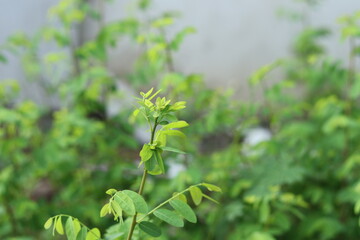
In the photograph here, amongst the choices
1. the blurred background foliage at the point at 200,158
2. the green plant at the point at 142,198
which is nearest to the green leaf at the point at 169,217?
the green plant at the point at 142,198

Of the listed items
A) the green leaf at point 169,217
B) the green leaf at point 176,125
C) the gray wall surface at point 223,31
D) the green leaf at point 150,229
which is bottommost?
the green leaf at point 150,229

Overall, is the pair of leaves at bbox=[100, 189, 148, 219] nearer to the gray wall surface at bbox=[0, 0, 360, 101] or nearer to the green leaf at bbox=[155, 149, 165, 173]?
the green leaf at bbox=[155, 149, 165, 173]

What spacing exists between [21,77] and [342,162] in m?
2.92

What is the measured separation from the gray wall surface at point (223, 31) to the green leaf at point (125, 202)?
137 inches

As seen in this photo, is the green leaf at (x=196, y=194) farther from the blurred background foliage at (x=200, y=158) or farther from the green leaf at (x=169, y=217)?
the blurred background foliage at (x=200, y=158)

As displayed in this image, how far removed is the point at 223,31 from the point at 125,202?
3.68m

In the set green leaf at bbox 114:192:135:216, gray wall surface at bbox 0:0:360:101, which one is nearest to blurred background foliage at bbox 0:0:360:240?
green leaf at bbox 114:192:135:216

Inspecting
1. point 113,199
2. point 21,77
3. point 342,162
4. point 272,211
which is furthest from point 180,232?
point 21,77

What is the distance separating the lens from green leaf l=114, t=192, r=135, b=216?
30.2 inches

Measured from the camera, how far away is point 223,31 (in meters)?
4.31

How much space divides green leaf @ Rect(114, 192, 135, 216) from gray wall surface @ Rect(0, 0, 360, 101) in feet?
11.4

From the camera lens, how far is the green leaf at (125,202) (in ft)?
2.52

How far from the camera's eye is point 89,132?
1.96m

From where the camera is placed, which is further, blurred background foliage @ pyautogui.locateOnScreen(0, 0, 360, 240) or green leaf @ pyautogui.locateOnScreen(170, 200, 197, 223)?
blurred background foliage @ pyautogui.locateOnScreen(0, 0, 360, 240)
